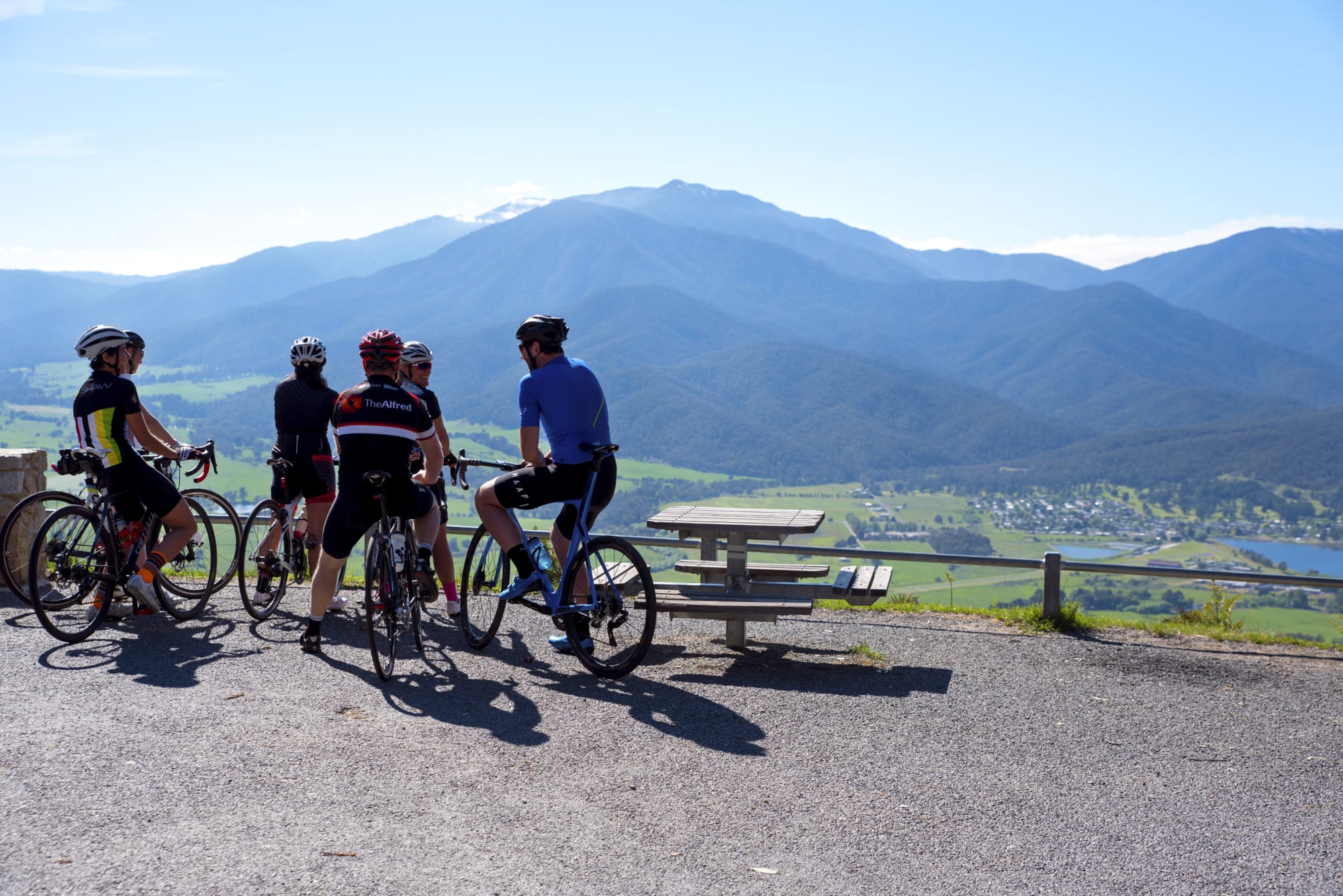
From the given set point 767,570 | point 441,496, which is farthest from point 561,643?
point 441,496

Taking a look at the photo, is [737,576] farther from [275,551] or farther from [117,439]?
[117,439]

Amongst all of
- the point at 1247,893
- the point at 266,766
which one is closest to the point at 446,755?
the point at 266,766

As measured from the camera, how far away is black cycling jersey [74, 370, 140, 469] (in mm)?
6895

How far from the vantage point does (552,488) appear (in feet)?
20.3

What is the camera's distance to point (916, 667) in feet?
22.4

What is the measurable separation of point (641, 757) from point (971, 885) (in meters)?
1.77

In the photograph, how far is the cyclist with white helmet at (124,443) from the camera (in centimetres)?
691

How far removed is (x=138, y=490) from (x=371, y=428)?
237 cm

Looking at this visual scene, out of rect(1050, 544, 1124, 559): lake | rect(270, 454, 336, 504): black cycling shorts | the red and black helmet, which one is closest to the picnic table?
the red and black helmet

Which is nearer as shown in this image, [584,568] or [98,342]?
[584,568]

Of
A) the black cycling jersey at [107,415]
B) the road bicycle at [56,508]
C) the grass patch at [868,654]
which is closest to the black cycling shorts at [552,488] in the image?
the grass patch at [868,654]

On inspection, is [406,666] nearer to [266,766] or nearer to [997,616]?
[266,766]

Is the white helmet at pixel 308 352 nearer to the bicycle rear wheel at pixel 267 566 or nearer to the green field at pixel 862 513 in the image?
the bicycle rear wheel at pixel 267 566

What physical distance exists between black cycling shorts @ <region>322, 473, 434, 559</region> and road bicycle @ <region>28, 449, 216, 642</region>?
197 centimetres
